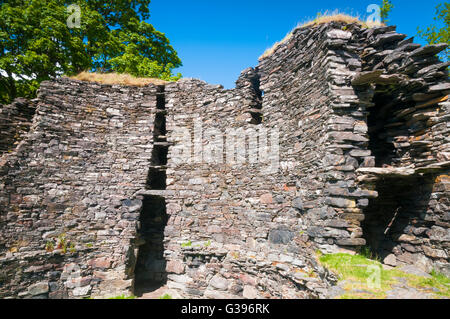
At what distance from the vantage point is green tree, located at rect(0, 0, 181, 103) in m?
12.3

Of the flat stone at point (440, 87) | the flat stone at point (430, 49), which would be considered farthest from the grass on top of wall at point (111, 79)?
the flat stone at point (440, 87)

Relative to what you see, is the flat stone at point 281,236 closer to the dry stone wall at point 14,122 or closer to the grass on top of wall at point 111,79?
the grass on top of wall at point 111,79

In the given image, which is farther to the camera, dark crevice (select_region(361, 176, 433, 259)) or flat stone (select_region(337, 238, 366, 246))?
dark crevice (select_region(361, 176, 433, 259))

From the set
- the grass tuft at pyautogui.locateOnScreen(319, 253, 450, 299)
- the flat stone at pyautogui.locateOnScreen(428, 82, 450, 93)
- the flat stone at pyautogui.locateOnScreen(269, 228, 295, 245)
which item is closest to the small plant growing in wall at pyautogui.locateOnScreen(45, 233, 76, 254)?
the flat stone at pyautogui.locateOnScreen(269, 228, 295, 245)

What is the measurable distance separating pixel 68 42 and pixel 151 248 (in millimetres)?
12184

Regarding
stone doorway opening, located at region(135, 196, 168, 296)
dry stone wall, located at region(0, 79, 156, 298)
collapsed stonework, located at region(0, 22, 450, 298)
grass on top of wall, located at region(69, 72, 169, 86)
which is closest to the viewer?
collapsed stonework, located at region(0, 22, 450, 298)

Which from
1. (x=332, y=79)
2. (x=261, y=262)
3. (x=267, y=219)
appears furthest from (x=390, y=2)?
(x=261, y=262)

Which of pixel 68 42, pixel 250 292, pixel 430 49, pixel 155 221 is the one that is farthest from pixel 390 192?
pixel 68 42

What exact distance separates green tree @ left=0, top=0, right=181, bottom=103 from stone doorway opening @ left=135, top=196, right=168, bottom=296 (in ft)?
28.2

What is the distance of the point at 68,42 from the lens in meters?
13.3

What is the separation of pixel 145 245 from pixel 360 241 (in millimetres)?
7531

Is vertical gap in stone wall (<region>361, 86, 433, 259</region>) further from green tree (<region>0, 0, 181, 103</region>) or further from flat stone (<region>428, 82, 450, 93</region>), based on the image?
green tree (<region>0, 0, 181, 103</region>)

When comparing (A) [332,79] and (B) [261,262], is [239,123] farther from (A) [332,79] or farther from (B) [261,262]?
(B) [261,262]

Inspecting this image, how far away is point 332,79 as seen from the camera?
5578mm
